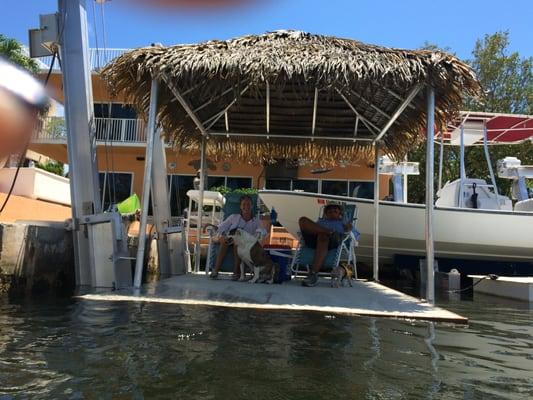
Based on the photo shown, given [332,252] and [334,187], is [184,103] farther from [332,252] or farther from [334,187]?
[334,187]

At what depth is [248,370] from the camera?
3182 mm

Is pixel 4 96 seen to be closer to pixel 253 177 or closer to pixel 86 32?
pixel 86 32

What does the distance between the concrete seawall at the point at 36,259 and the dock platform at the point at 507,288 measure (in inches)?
277

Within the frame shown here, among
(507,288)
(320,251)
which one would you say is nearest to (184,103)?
(320,251)

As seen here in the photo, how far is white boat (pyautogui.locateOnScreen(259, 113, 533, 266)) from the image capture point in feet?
35.7

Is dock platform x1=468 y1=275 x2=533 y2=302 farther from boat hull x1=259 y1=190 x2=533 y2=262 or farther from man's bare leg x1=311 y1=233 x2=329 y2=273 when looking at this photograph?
man's bare leg x1=311 y1=233 x2=329 y2=273

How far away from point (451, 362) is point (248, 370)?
1458mm

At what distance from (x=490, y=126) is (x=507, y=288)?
4559 mm

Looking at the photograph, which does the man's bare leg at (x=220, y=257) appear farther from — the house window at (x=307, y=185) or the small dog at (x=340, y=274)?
the house window at (x=307, y=185)

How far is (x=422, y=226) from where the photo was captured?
36.7 ft

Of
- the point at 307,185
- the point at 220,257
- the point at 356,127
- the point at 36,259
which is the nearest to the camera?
the point at 220,257

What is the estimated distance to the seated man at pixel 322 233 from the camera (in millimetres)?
6887

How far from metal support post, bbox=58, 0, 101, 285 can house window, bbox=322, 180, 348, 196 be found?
12259 millimetres

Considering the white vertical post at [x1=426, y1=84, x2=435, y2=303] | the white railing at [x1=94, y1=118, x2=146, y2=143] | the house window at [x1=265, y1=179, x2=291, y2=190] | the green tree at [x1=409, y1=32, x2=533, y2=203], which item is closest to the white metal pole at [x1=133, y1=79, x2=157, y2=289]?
the white vertical post at [x1=426, y1=84, x2=435, y2=303]
